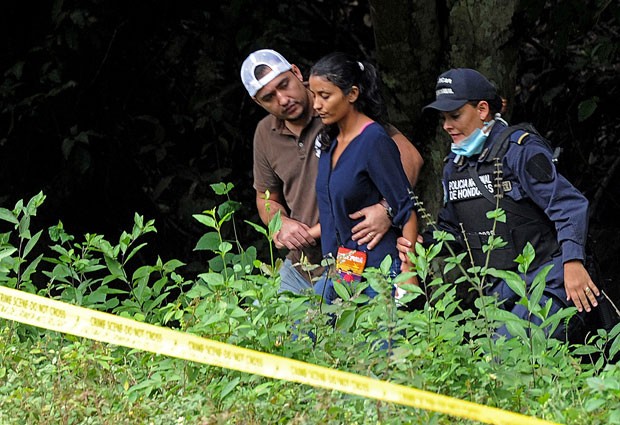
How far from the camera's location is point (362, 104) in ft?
16.2

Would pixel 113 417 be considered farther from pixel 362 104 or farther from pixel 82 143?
pixel 82 143

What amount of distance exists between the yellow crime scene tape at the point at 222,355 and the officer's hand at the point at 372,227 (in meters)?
1.23

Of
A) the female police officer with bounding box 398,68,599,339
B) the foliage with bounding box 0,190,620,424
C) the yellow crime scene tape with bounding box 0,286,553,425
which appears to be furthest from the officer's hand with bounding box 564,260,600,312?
the yellow crime scene tape with bounding box 0,286,553,425

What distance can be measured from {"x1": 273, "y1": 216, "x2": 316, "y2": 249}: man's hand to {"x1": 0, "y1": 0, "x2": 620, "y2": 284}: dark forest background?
2.08 metres

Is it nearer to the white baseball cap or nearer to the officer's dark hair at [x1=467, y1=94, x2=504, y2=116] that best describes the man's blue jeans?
the white baseball cap

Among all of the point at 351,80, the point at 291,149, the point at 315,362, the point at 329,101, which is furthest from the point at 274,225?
the point at 291,149

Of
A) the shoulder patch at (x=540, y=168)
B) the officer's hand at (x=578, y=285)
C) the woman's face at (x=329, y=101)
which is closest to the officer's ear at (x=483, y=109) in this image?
the shoulder patch at (x=540, y=168)

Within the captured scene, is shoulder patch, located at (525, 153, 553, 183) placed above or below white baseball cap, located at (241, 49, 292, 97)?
below

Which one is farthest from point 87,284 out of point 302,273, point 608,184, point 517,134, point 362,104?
point 608,184

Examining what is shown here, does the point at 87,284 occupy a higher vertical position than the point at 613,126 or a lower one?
higher

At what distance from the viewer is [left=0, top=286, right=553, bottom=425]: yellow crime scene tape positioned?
3105mm

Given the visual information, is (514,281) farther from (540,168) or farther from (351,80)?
(351,80)

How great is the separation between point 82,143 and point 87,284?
270 cm

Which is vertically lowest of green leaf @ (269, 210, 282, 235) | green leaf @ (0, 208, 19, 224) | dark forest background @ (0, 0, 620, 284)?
dark forest background @ (0, 0, 620, 284)
